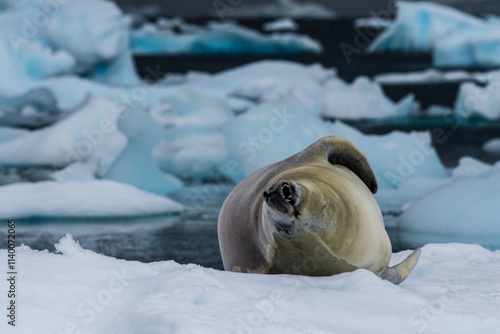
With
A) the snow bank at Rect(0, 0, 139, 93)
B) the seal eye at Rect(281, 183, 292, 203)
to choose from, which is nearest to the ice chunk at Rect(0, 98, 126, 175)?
the snow bank at Rect(0, 0, 139, 93)

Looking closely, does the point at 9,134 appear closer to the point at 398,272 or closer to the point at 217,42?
the point at 398,272

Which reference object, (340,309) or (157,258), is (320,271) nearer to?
(340,309)

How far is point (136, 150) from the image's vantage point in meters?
7.48

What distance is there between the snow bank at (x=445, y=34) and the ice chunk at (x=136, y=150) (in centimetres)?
1244

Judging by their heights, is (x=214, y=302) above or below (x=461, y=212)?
above

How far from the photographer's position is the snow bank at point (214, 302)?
1719 mm

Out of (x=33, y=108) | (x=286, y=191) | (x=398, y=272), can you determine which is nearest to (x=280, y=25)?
(x=33, y=108)

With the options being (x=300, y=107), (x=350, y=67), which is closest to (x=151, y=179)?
(x=300, y=107)

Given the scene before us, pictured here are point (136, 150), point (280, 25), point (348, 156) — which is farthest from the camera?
point (280, 25)

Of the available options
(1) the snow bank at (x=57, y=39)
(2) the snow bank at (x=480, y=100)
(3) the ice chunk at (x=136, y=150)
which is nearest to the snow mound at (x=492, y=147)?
(2) the snow bank at (x=480, y=100)

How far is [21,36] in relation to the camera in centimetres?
1355

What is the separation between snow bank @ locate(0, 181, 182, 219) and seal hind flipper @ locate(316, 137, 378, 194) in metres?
4.04

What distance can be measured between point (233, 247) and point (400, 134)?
5.94 metres

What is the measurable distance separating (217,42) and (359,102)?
860cm
